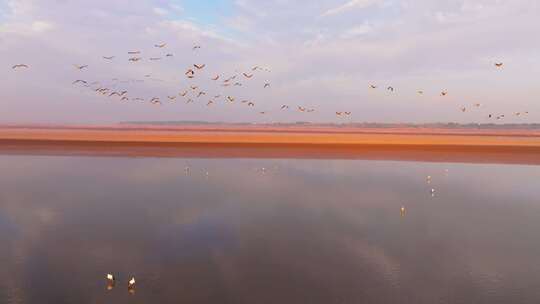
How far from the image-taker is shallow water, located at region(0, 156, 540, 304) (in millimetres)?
12414

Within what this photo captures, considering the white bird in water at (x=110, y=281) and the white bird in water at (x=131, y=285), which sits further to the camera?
the white bird in water at (x=110, y=281)

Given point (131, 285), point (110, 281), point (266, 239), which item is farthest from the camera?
point (266, 239)

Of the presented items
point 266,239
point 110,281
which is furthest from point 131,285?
point 266,239

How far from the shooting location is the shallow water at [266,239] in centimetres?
1241

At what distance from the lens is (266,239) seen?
17.1 metres

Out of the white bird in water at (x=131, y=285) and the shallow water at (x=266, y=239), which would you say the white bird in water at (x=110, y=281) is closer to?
the shallow water at (x=266, y=239)

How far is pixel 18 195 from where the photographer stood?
82.9ft

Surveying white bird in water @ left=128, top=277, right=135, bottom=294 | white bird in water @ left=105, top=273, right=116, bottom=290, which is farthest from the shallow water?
white bird in water @ left=128, top=277, right=135, bottom=294

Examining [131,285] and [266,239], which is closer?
[131,285]

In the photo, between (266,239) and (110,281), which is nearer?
(110,281)

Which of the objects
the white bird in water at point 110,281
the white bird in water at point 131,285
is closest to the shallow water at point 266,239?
the white bird in water at point 110,281

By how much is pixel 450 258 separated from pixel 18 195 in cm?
2455

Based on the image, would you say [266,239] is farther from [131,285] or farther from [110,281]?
[110,281]

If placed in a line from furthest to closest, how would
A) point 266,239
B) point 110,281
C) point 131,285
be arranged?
point 266,239
point 110,281
point 131,285
